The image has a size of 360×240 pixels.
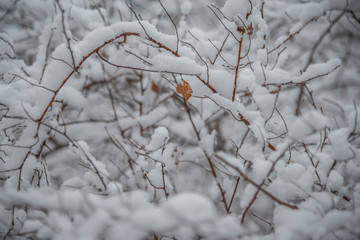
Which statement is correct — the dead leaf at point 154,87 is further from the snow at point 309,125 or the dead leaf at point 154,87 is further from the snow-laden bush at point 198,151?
the snow at point 309,125

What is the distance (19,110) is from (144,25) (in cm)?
92

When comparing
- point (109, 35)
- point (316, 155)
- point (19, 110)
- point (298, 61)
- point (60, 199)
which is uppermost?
point (298, 61)

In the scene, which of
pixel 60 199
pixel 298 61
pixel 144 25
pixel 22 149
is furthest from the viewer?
pixel 298 61

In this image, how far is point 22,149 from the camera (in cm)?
124

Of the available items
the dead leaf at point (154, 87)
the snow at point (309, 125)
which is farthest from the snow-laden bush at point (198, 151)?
the dead leaf at point (154, 87)

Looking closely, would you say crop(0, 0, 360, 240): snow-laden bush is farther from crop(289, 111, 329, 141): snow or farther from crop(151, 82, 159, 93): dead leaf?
crop(151, 82, 159, 93): dead leaf

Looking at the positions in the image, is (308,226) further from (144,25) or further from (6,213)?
(6,213)

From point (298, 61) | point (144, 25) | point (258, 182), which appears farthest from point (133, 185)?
point (298, 61)

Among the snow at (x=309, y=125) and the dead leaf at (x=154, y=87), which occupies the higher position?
the dead leaf at (x=154, y=87)

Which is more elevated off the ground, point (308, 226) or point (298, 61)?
point (298, 61)

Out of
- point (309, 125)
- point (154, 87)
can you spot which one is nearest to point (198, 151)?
point (154, 87)

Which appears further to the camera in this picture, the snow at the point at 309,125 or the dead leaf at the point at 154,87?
the dead leaf at the point at 154,87

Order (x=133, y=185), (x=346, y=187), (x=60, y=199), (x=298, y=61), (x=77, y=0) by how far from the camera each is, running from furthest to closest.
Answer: (x=298, y=61) < (x=77, y=0) < (x=133, y=185) < (x=346, y=187) < (x=60, y=199)

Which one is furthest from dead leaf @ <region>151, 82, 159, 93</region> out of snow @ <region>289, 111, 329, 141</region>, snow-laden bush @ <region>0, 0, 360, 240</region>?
snow @ <region>289, 111, 329, 141</region>
